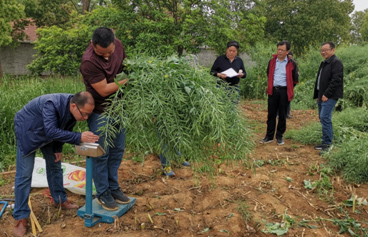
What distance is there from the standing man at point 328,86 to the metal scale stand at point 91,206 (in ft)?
12.0

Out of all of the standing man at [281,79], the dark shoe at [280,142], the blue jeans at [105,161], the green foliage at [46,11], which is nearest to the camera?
the blue jeans at [105,161]

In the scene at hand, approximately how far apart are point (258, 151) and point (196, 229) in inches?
107

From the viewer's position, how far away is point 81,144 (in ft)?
9.12

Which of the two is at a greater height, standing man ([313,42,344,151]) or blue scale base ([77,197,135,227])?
standing man ([313,42,344,151])

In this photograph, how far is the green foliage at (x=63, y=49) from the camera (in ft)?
33.9

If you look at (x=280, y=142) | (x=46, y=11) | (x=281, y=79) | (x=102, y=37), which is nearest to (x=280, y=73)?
(x=281, y=79)

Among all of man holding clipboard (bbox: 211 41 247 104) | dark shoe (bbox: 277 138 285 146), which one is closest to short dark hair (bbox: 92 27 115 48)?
man holding clipboard (bbox: 211 41 247 104)

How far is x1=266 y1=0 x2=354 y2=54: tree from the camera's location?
24.8 m

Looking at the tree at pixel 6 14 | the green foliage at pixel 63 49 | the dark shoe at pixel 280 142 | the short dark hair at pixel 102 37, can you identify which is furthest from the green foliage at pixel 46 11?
the short dark hair at pixel 102 37

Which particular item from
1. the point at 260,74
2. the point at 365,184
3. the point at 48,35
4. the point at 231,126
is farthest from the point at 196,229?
the point at 48,35

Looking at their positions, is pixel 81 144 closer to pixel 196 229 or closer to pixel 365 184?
pixel 196 229

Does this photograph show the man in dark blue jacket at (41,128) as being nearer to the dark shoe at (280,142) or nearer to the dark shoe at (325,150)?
the dark shoe at (325,150)

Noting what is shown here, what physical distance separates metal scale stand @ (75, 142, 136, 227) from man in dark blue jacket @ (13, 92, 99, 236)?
9cm

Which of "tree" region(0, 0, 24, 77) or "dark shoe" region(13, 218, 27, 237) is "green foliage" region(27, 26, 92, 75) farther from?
"dark shoe" region(13, 218, 27, 237)
